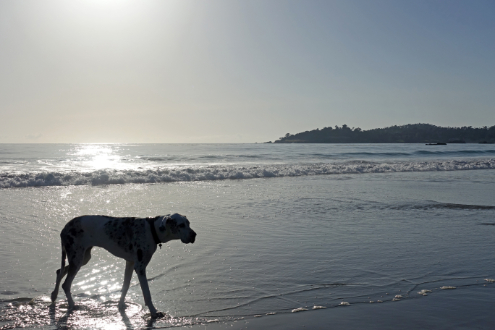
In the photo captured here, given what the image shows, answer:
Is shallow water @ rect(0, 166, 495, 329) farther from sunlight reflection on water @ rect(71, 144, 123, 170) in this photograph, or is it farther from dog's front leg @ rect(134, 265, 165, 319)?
sunlight reflection on water @ rect(71, 144, 123, 170)

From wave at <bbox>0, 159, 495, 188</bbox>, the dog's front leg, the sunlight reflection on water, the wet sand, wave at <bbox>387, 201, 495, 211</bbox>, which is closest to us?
the wet sand

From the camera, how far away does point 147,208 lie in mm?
11633

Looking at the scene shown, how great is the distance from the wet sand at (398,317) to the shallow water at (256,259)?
20 cm

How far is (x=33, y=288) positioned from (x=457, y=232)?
783 cm

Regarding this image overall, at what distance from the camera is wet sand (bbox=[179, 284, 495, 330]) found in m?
4.25

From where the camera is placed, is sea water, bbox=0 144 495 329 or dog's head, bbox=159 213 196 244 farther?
sea water, bbox=0 144 495 329

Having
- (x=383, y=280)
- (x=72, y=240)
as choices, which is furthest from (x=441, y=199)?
(x=72, y=240)

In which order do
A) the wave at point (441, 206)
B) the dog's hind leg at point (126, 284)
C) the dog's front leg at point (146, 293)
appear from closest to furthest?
the dog's front leg at point (146, 293) < the dog's hind leg at point (126, 284) < the wave at point (441, 206)

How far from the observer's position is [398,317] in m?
4.46

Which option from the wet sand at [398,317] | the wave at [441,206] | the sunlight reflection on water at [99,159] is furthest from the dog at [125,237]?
the sunlight reflection on water at [99,159]

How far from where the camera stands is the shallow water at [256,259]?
476 cm

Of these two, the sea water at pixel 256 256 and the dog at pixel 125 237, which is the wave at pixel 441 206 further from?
the dog at pixel 125 237

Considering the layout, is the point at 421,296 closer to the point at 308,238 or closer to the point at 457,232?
the point at 308,238

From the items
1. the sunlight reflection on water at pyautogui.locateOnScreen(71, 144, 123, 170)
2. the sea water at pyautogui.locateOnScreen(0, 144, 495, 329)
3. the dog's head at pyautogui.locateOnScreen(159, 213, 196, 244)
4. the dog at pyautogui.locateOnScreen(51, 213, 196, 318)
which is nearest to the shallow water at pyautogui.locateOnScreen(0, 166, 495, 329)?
the sea water at pyautogui.locateOnScreen(0, 144, 495, 329)
